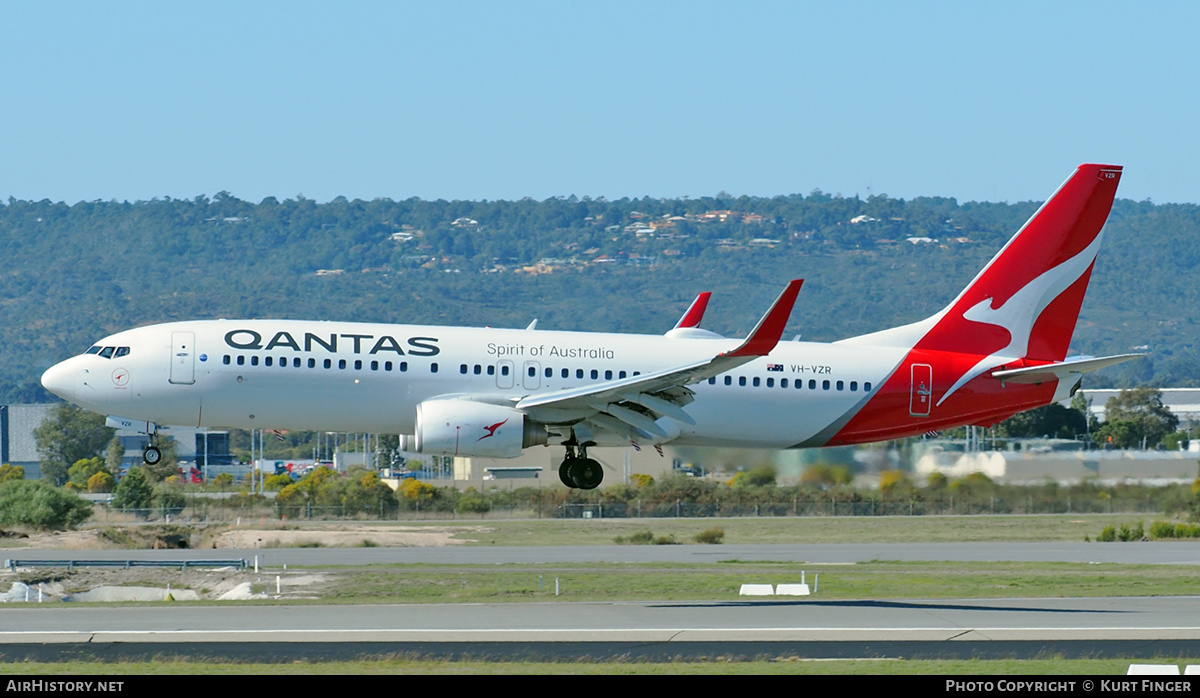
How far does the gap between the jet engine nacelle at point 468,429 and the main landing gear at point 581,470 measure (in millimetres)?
1644

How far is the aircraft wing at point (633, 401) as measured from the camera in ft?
105

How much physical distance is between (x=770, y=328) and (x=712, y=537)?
31.6m

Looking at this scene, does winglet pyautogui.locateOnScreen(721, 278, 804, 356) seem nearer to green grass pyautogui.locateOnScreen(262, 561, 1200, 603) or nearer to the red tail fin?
the red tail fin

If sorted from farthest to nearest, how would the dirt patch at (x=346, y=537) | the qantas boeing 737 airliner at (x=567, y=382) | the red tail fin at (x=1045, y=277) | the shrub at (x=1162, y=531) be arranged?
the dirt patch at (x=346, y=537) → the shrub at (x=1162, y=531) → the red tail fin at (x=1045, y=277) → the qantas boeing 737 airliner at (x=567, y=382)

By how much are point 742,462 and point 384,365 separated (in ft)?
33.6

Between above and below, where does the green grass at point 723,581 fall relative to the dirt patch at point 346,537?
below

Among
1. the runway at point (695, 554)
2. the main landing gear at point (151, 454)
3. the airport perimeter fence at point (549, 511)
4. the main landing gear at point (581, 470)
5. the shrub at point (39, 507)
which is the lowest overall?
the runway at point (695, 554)

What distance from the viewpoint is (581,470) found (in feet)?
113

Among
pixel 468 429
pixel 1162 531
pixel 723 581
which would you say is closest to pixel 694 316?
pixel 468 429

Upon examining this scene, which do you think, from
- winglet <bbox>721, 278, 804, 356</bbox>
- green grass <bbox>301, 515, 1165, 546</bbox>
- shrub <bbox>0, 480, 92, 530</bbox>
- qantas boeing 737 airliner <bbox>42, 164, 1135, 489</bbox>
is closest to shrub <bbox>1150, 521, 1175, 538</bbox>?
green grass <bbox>301, 515, 1165, 546</bbox>

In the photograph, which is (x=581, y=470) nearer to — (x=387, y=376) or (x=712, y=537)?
(x=387, y=376)

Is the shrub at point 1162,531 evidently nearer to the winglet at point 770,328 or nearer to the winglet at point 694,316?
the winglet at point 694,316

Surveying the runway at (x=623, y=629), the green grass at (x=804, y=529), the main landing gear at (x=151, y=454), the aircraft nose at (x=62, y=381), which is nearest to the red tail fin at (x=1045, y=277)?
the runway at (x=623, y=629)

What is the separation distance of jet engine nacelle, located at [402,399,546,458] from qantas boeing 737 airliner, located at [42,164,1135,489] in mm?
42
